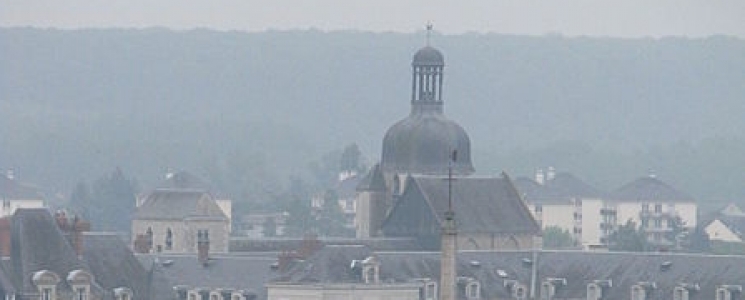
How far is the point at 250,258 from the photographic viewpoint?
4183 inches

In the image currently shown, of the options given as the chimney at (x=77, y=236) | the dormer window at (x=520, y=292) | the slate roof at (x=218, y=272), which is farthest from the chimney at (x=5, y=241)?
the dormer window at (x=520, y=292)

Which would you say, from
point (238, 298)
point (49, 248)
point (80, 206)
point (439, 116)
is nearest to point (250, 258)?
point (238, 298)

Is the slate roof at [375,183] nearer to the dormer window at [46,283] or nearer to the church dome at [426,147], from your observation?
the church dome at [426,147]

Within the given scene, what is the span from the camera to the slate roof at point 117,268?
98875 millimetres

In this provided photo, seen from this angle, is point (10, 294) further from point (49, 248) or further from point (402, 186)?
point (402, 186)

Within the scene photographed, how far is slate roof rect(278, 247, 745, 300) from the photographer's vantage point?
102250mm

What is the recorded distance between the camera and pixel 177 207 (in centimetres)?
13600

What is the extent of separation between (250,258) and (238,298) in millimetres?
2807

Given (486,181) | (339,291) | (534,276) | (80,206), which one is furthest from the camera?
(80,206)

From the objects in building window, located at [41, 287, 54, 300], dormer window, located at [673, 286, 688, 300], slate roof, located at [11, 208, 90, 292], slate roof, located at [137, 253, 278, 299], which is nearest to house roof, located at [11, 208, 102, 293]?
slate roof, located at [11, 208, 90, 292]

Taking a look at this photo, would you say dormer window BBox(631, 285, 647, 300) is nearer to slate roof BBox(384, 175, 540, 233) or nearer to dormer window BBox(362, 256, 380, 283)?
dormer window BBox(362, 256, 380, 283)

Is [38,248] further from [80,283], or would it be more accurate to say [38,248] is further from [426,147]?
[426,147]

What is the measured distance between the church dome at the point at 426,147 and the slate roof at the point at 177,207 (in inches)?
516

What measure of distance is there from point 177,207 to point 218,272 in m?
31.1
